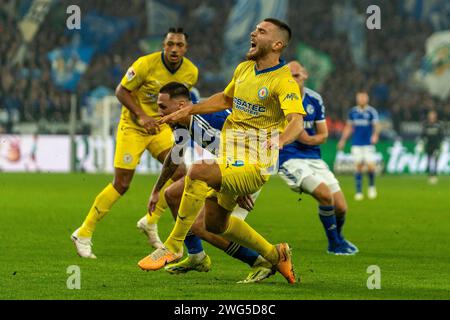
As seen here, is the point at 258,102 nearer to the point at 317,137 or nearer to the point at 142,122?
the point at 142,122

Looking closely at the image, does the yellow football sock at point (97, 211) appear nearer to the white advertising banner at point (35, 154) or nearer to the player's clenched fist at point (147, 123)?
the player's clenched fist at point (147, 123)

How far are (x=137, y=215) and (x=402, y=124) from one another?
61.0ft

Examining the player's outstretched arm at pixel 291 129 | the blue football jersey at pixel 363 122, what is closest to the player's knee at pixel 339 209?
the player's outstretched arm at pixel 291 129

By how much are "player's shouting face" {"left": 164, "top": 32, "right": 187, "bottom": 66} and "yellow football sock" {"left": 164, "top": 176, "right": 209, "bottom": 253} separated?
2819 millimetres

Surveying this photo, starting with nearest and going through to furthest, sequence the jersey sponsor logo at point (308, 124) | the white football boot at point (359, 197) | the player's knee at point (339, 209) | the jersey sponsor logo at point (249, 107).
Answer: the jersey sponsor logo at point (249, 107), the jersey sponsor logo at point (308, 124), the player's knee at point (339, 209), the white football boot at point (359, 197)

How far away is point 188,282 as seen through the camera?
8.11 metres

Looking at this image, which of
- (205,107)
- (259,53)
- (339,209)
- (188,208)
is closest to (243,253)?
(188,208)

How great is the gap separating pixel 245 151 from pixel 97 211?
9.77 ft

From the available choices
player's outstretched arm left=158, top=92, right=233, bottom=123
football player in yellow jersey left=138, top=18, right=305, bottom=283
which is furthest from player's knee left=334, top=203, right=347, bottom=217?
player's outstretched arm left=158, top=92, right=233, bottom=123

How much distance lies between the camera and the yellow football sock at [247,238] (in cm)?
804

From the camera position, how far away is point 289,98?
24.9 ft

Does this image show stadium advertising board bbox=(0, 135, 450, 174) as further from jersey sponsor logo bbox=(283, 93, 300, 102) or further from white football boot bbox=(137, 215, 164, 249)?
jersey sponsor logo bbox=(283, 93, 300, 102)

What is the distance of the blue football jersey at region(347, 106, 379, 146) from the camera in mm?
21547

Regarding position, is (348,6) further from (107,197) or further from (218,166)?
(218,166)
